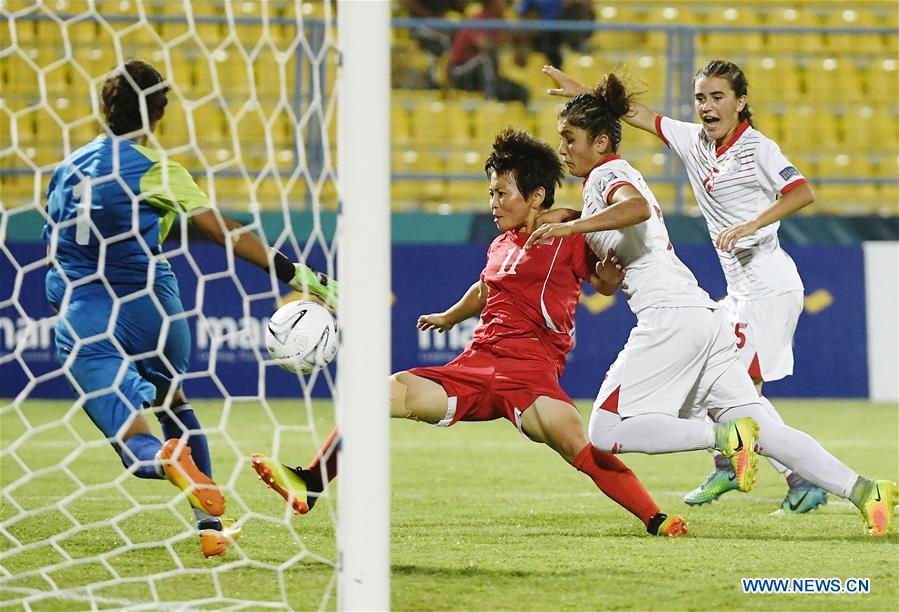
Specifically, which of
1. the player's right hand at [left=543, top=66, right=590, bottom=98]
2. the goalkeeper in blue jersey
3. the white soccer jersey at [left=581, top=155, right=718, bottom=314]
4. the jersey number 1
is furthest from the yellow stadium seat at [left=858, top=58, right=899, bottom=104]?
the jersey number 1

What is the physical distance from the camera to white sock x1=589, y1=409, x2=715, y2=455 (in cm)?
451

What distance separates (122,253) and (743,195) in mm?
2506

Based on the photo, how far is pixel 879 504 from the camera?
4.50m

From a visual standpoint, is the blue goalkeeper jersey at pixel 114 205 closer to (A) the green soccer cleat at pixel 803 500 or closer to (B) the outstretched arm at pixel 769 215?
(B) the outstretched arm at pixel 769 215

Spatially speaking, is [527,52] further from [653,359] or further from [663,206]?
[653,359]

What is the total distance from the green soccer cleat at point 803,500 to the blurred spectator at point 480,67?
673 centimetres

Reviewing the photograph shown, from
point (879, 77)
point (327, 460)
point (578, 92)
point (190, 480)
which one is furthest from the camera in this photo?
point (879, 77)

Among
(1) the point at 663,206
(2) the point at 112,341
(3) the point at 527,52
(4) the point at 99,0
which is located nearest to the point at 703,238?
(1) the point at 663,206

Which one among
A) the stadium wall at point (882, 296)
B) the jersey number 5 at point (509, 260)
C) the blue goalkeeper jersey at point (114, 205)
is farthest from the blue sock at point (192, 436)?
the stadium wall at point (882, 296)

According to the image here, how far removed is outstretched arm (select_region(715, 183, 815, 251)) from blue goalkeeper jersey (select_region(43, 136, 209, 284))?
6.08 ft

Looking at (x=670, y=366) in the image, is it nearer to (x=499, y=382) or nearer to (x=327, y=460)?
(x=499, y=382)

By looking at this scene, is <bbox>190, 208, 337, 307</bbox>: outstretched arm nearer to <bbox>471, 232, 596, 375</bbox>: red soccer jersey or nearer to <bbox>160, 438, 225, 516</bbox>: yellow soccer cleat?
<bbox>160, 438, 225, 516</bbox>: yellow soccer cleat

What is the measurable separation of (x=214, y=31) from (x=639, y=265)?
7869 mm

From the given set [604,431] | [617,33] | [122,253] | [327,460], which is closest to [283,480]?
[327,460]
